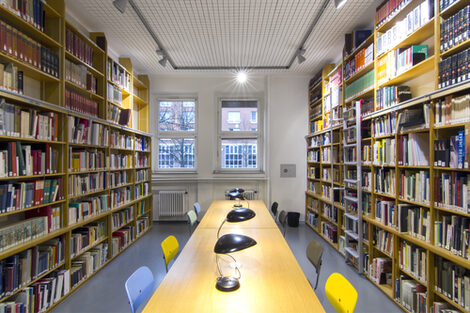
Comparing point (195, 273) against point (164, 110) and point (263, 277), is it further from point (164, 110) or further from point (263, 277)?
point (164, 110)

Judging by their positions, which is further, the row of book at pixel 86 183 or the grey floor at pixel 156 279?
the row of book at pixel 86 183

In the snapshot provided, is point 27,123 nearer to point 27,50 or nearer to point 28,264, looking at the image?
point 27,50

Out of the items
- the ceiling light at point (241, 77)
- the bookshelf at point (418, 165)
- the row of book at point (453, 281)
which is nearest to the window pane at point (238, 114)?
the ceiling light at point (241, 77)

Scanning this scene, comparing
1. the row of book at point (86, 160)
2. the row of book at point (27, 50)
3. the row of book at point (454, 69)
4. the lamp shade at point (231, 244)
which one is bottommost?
the lamp shade at point (231, 244)

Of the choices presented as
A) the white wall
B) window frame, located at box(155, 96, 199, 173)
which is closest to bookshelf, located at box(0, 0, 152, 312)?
window frame, located at box(155, 96, 199, 173)

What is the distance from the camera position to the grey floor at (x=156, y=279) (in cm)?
276

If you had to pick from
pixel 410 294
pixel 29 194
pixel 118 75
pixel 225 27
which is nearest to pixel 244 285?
pixel 410 294

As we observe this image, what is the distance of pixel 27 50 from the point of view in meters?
2.55

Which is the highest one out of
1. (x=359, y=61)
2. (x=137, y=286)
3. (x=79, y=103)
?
(x=359, y=61)

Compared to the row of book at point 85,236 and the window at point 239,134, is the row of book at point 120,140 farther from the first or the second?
the window at point 239,134

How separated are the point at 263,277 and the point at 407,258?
1.91 m

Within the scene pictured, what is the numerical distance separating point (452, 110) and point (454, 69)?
14.0 inches

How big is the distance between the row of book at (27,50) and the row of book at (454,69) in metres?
4.01

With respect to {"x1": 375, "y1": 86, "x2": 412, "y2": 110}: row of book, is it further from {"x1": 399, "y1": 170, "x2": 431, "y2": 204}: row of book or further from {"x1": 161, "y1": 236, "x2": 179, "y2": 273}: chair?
{"x1": 161, "y1": 236, "x2": 179, "y2": 273}: chair
